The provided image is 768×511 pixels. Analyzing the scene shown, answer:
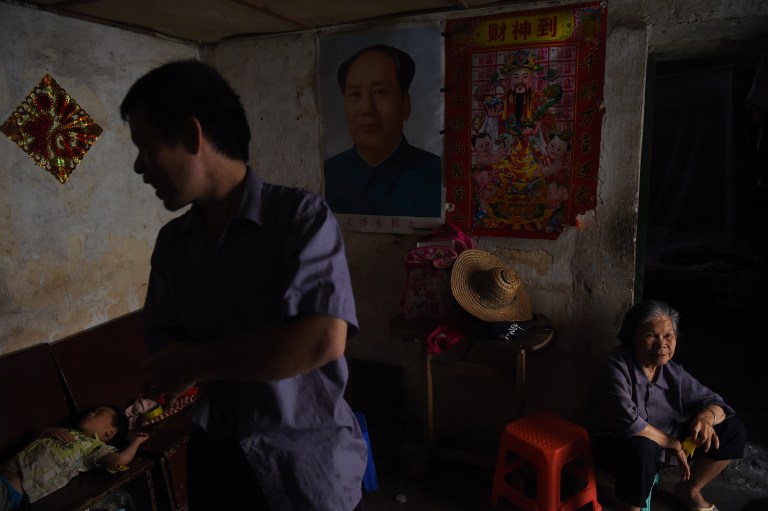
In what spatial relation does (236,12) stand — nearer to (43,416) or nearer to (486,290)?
(486,290)

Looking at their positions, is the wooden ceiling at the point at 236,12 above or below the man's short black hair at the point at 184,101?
above

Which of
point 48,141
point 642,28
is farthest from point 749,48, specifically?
point 48,141

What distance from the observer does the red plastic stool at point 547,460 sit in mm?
2781

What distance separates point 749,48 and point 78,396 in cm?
437

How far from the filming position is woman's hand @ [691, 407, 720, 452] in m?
2.78

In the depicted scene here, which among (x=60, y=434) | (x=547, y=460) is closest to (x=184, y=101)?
(x=60, y=434)

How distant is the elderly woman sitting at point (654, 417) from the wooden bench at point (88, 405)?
2370 mm

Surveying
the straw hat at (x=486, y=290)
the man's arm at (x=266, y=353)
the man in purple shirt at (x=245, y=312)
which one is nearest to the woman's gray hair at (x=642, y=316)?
the straw hat at (x=486, y=290)

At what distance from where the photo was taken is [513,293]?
10.1 ft

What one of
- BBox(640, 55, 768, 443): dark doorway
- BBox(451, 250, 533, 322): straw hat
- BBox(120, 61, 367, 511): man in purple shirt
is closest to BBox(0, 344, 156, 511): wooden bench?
BBox(120, 61, 367, 511): man in purple shirt

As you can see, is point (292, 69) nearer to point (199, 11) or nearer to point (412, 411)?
point (199, 11)

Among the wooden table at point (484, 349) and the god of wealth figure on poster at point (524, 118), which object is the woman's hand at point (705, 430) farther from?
the god of wealth figure on poster at point (524, 118)

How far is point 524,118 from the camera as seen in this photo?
3.20 meters

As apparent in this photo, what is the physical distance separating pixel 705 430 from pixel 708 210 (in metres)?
3.91
